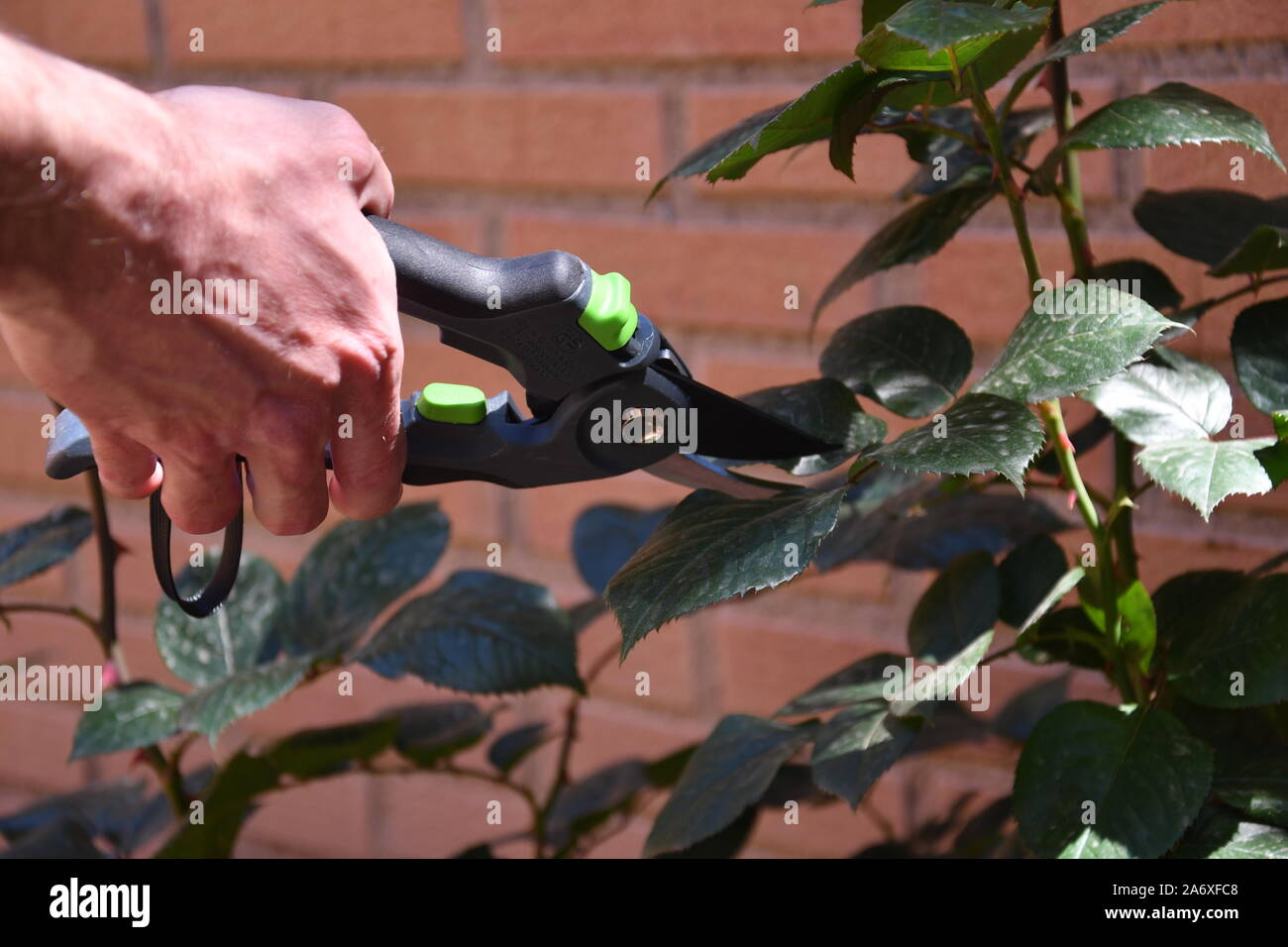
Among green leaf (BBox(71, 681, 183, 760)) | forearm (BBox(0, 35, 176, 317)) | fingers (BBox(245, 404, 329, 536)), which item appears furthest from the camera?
green leaf (BBox(71, 681, 183, 760))

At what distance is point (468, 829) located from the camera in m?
1.25

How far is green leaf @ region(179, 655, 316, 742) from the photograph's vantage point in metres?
0.66

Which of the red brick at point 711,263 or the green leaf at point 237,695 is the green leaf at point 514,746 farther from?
the red brick at point 711,263

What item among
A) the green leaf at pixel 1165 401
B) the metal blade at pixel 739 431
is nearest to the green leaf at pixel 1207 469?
the green leaf at pixel 1165 401

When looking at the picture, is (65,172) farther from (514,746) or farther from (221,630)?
(514,746)

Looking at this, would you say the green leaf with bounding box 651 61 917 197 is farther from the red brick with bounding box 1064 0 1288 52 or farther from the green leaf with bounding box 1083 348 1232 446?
the red brick with bounding box 1064 0 1288 52

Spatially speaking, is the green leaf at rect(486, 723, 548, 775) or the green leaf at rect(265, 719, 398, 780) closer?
the green leaf at rect(265, 719, 398, 780)

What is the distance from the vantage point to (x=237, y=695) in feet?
2.22

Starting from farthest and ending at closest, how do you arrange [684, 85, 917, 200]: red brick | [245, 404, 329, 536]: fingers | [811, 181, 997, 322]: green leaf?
[684, 85, 917, 200]: red brick < [811, 181, 997, 322]: green leaf < [245, 404, 329, 536]: fingers

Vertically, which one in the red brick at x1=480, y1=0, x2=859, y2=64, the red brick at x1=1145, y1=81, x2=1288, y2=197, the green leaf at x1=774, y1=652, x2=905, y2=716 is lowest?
the green leaf at x1=774, y1=652, x2=905, y2=716

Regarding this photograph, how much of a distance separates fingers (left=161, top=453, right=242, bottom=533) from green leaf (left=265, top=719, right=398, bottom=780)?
0.25m

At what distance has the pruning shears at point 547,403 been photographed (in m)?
0.52

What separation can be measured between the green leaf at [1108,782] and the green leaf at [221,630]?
50cm

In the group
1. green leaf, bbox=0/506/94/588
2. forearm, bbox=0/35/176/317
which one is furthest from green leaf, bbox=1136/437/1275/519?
green leaf, bbox=0/506/94/588
